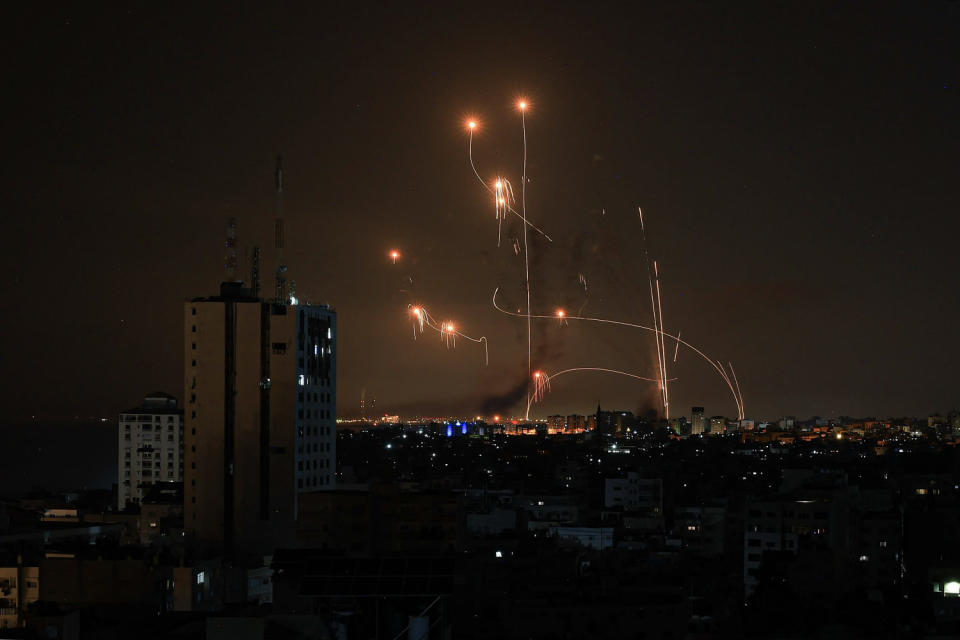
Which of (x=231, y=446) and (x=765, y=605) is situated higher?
(x=231, y=446)

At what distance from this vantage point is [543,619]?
54.9 feet

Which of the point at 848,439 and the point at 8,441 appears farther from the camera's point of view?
the point at 8,441

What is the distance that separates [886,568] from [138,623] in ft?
55.4

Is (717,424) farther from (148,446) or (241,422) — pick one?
(241,422)

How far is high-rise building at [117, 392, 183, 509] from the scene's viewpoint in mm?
43031

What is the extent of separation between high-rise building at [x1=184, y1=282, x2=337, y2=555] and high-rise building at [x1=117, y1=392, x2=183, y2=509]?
18.5m

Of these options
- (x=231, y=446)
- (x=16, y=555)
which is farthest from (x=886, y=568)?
(x=16, y=555)

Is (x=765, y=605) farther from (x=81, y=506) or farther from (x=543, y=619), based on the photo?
(x=81, y=506)

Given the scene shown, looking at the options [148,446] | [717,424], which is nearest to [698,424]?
[717,424]

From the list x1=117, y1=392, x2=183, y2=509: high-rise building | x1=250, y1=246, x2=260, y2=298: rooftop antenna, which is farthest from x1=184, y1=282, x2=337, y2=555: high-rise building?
x1=117, y1=392, x2=183, y2=509: high-rise building

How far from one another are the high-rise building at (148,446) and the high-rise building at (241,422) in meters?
18.5

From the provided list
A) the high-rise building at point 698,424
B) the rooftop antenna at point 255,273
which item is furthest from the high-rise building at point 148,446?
the high-rise building at point 698,424

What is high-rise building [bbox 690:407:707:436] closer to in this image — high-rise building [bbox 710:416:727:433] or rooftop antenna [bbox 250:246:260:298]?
high-rise building [bbox 710:416:727:433]

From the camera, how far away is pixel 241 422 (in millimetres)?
24812
